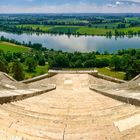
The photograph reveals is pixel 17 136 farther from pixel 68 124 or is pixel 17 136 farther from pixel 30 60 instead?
pixel 30 60

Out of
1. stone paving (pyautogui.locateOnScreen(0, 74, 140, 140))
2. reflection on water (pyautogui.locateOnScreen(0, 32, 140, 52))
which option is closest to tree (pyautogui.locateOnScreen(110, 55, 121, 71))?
reflection on water (pyautogui.locateOnScreen(0, 32, 140, 52))

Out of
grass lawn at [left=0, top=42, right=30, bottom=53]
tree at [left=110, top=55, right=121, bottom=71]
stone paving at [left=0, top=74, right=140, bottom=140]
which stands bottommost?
grass lawn at [left=0, top=42, right=30, bottom=53]

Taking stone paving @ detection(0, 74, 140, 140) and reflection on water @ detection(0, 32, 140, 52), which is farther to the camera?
reflection on water @ detection(0, 32, 140, 52)

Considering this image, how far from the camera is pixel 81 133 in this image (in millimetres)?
7922

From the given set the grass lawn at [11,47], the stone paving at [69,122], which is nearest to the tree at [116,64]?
the grass lawn at [11,47]

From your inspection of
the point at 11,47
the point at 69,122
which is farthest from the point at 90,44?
the point at 69,122

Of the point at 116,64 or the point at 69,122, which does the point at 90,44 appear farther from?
the point at 69,122

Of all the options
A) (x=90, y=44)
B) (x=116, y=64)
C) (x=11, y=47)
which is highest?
(x=116, y=64)

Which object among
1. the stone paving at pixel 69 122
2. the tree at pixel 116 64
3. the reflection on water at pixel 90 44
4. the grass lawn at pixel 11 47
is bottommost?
the reflection on water at pixel 90 44

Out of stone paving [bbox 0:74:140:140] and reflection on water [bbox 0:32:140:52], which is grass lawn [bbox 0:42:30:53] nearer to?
reflection on water [bbox 0:32:140:52]

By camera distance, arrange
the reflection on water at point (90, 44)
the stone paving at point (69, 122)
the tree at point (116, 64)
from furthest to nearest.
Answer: the reflection on water at point (90, 44), the tree at point (116, 64), the stone paving at point (69, 122)

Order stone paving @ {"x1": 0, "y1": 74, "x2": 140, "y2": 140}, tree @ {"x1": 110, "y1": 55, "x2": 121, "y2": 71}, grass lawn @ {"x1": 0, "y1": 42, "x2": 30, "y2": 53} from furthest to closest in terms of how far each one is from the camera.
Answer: grass lawn @ {"x1": 0, "y1": 42, "x2": 30, "y2": 53} < tree @ {"x1": 110, "y1": 55, "x2": 121, "y2": 71} < stone paving @ {"x1": 0, "y1": 74, "x2": 140, "y2": 140}

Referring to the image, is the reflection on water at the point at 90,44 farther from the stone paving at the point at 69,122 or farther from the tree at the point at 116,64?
the stone paving at the point at 69,122

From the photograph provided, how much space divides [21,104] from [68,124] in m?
3.20
